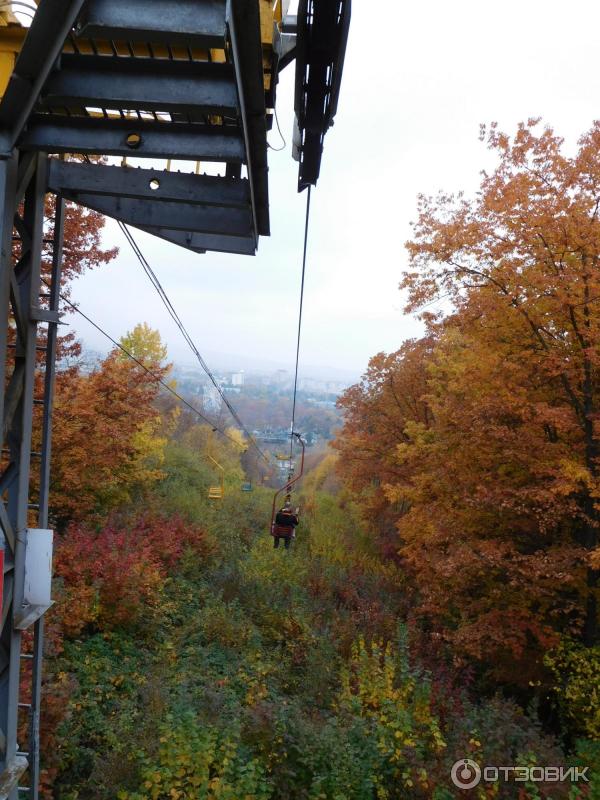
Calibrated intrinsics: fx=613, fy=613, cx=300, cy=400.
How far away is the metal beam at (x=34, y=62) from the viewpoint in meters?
2.53

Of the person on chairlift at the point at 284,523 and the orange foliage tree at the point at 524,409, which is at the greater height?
the orange foliage tree at the point at 524,409

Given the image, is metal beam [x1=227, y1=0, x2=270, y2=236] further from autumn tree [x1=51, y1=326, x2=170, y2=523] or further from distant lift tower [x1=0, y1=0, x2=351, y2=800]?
autumn tree [x1=51, y1=326, x2=170, y2=523]

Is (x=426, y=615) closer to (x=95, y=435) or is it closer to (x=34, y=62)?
(x=95, y=435)

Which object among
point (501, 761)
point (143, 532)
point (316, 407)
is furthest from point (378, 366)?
point (316, 407)

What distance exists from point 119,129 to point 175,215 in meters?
1.23

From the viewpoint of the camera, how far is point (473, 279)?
11.2 meters

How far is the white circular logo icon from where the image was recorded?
21.8 ft

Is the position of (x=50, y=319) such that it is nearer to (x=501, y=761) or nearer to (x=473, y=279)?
(x=501, y=761)

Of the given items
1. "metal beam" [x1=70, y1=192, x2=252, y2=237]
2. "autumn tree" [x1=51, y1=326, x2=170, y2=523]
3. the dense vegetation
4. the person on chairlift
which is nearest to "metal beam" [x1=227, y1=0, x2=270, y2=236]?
"metal beam" [x1=70, y1=192, x2=252, y2=237]

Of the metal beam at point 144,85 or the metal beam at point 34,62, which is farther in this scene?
the metal beam at point 144,85

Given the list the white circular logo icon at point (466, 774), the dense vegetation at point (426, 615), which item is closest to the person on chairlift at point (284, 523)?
the dense vegetation at point (426, 615)

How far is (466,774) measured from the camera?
22.3 ft

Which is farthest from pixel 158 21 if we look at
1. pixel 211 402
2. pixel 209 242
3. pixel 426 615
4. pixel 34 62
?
pixel 211 402

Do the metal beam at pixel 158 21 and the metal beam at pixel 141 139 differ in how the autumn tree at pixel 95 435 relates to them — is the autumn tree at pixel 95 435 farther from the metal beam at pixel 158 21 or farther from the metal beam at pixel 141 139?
the metal beam at pixel 158 21
